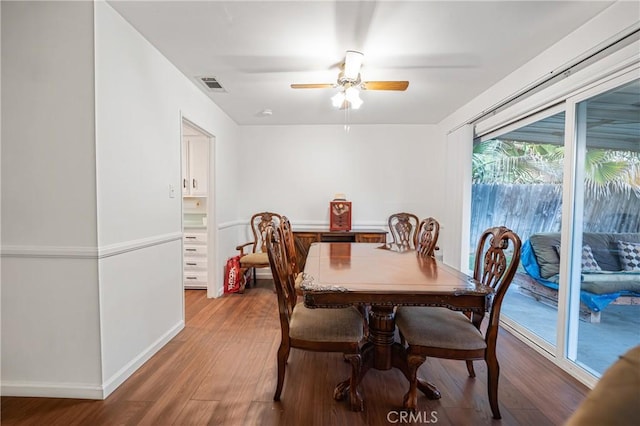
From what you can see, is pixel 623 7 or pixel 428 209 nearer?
pixel 623 7

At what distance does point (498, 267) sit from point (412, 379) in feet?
2.64

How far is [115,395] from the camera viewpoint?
1.72 m

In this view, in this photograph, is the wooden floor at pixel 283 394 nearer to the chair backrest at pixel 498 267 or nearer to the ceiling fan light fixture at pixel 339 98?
the chair backrest at pixel 498 267

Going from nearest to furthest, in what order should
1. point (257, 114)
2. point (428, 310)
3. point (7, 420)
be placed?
1. point (7, 420)
2. point (428, 310)
3. point (257, 114)

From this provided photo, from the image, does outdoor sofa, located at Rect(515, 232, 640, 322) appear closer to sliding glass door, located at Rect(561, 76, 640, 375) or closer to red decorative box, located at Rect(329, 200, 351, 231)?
sliding glass door, located at Rect(561, 76, 640, 375)

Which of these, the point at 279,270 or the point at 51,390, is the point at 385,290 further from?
the point at 51,390

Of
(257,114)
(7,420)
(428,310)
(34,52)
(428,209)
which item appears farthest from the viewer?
(428,209)

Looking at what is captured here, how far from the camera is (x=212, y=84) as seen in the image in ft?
9.23

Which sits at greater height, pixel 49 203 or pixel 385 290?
pixel 49 203

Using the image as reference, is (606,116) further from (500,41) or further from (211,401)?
(211,401)

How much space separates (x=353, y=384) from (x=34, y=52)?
2.69 m

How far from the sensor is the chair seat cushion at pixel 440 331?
1500mm

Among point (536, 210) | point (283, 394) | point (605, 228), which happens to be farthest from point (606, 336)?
point (283, 394)

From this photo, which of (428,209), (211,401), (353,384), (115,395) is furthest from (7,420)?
(428,209)
